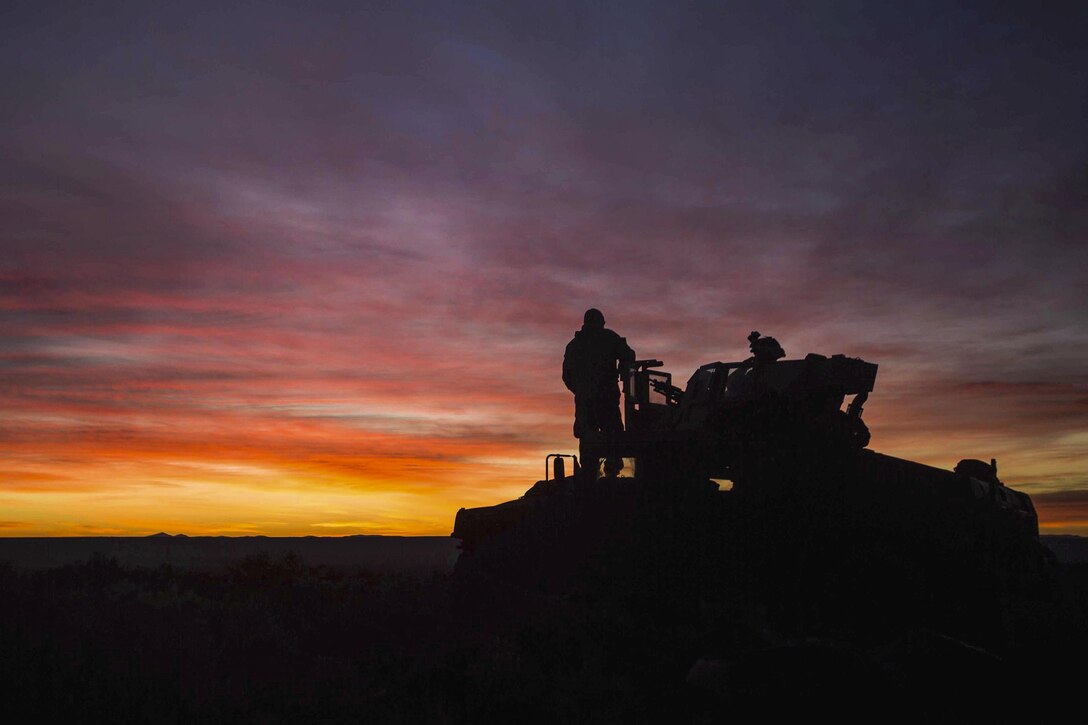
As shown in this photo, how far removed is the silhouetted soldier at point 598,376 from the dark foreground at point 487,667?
273cm

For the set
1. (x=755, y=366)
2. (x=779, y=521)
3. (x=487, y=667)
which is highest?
(x=755, y=366)

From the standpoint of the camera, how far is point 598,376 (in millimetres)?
13039

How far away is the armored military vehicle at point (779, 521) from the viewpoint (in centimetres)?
1004

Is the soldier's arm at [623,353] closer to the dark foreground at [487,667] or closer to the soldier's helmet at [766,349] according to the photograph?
the soldier's helmet at [766,349]

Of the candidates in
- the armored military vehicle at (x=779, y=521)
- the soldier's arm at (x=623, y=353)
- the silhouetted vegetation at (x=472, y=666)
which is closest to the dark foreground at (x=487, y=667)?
the silhouetted vegetation at (x=472, y=666)

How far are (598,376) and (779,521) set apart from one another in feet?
12.3

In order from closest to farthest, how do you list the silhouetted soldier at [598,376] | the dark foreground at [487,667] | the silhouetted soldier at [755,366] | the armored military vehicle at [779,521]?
the dark foreground at [487,667] < the armored military vehicle at [779,521] < the silhouetted soldier at [755,366] < the silhouetted soldier at [598,376]

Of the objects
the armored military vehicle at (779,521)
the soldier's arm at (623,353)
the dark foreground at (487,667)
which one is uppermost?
the soldier's arm at (623,353)

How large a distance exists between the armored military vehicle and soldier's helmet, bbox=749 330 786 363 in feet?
0.37

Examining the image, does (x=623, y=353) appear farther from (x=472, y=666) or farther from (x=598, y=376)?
(x=472, y=666)

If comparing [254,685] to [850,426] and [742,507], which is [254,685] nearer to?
[742,507]

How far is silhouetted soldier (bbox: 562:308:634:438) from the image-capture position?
42.8ft

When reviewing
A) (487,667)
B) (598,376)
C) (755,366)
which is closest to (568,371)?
(598,376)

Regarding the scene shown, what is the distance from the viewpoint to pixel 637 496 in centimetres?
1096
